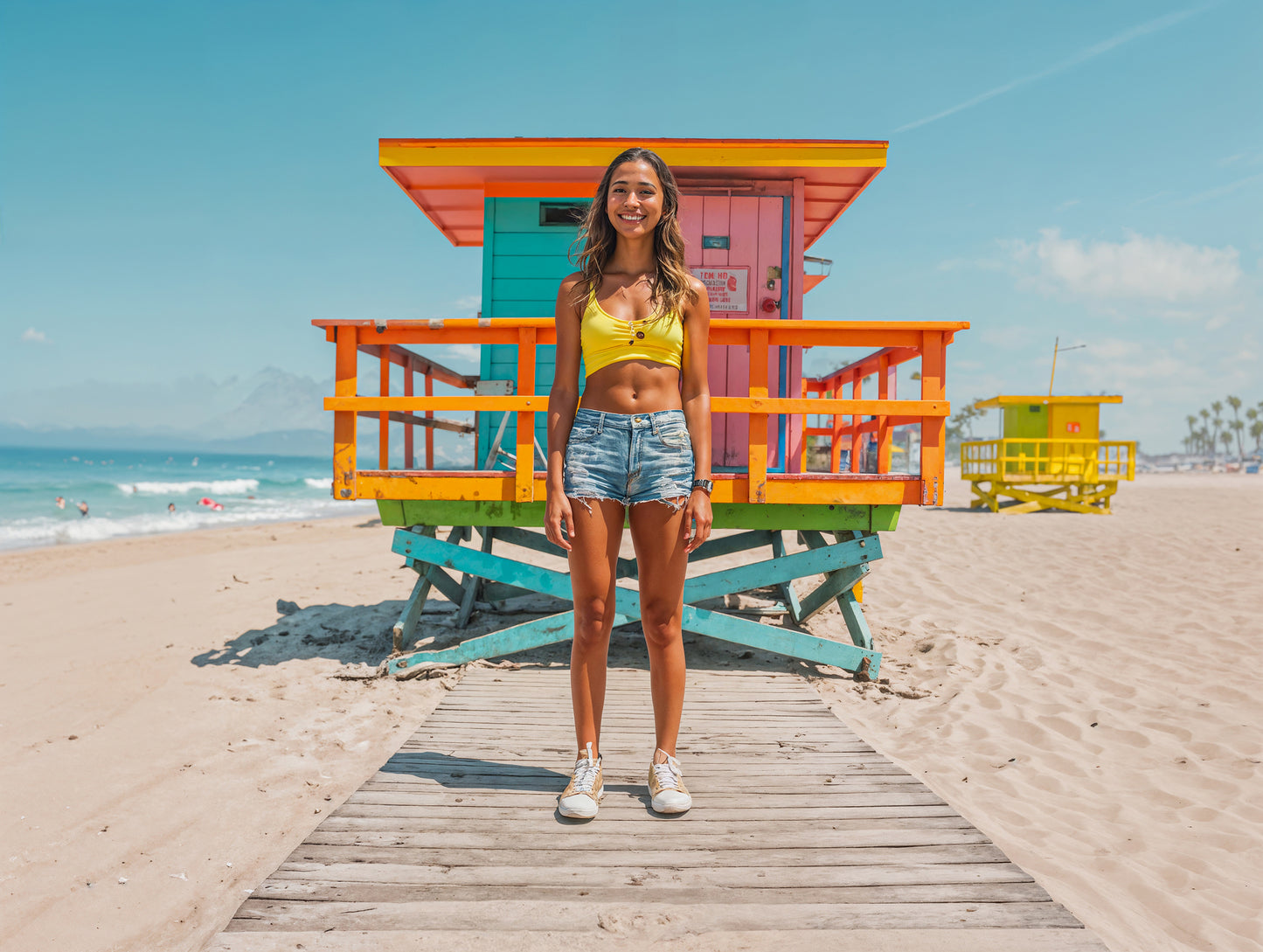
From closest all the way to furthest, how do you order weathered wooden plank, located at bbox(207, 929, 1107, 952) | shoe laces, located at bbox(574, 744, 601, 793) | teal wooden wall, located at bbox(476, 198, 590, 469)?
weathered wooden plank, located at bbox(207, 929, 1107, 952), shoe laces, located at bbox(574, 744, 601, 793), teal wooden wall, located at bbox(476, 198, 590, 469)

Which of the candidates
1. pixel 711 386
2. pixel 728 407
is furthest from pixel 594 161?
pixel 728 407

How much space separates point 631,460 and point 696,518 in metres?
0.31

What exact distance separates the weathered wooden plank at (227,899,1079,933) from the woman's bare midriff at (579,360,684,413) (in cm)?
158

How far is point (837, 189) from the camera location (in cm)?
628

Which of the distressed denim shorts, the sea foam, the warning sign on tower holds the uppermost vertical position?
the warning sign on tower

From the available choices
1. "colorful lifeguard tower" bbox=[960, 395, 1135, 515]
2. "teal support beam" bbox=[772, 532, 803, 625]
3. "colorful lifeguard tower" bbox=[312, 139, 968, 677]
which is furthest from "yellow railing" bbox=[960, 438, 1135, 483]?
"colorful lifeguard tower" bbox=[312, 139, 968, 677]

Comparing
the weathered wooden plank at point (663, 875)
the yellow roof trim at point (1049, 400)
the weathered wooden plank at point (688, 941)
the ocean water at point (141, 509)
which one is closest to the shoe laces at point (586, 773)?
the weathered wooden plank at point (663, 875)

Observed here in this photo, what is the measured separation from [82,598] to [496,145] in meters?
7.23

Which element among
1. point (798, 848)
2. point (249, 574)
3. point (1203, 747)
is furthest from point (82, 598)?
point (1203, 747)

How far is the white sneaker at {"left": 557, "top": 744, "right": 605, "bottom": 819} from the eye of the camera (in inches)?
103

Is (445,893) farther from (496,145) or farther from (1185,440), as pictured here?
(1185,440)

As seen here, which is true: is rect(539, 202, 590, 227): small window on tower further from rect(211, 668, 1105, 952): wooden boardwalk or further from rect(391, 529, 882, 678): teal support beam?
rect(211, 668, 1105, 952): wooden boardwalk

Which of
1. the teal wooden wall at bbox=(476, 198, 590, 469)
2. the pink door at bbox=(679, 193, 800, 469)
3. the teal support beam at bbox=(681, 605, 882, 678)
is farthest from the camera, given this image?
the teal wooden wall at bbox=(476, 198, 590, 469)

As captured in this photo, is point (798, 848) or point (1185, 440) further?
point (1185, 440)
